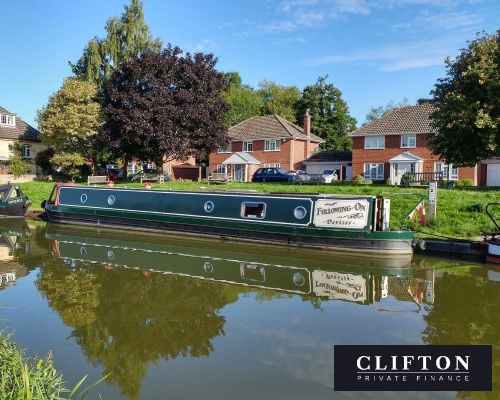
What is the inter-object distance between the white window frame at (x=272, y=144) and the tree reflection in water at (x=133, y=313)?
2867 cm

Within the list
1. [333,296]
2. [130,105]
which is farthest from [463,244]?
[130,105]

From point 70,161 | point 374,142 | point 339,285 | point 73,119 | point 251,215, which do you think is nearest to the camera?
point 339,285

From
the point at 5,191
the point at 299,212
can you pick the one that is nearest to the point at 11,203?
the point at 5,191

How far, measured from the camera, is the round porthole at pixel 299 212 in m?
14.3

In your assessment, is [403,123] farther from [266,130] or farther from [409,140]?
[266,130]

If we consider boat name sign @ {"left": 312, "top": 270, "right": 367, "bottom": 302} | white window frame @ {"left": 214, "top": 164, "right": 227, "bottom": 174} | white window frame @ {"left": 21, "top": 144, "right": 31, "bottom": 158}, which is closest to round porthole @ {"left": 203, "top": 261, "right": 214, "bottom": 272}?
boat name sign @ {"left": 312, "top": 270, "right": 367, "bottom": 302}

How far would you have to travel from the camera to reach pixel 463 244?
42.0ft

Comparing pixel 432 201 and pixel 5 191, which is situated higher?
pixel 432 201

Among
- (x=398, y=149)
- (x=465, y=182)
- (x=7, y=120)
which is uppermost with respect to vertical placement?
(x=7, y=120)

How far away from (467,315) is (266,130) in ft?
110

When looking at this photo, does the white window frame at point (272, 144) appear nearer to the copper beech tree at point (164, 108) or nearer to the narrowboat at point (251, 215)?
the copper beech tree at point (164, 108)

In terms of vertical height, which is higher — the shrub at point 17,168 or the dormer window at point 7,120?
the dormer window at point 7,120

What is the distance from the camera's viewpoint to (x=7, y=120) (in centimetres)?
4053

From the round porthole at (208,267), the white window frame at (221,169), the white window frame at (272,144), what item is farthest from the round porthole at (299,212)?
the white window frame at (221,169)
